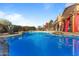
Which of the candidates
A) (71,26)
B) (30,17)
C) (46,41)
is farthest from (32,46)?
(71,26)

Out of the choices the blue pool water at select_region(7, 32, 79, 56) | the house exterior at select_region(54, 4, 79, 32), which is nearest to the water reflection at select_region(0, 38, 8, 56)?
the blue pool water at select_region(7, 32, 79, 56)

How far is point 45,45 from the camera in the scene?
2016 mm

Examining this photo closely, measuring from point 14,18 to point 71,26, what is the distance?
49 centimetres

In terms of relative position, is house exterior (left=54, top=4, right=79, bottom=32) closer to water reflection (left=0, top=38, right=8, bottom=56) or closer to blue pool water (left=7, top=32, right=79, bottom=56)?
blue pool water (left=7, top=32, right=79, bottom=56)

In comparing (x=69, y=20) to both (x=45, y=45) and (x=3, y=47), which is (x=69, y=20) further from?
(x=3, y=47)

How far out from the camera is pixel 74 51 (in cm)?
200

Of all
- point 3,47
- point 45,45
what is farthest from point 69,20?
→ point 3,47

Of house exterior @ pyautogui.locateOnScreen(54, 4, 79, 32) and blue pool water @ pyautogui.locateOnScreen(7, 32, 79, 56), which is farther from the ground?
house exterior @ pyautogui.locateOnScreen(54, 4, 79, 32)

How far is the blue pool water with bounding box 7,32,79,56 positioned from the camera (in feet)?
6.56

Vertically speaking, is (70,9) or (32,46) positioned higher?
(70,9)

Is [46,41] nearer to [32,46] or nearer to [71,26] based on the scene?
[32,46]

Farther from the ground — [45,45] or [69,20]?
[69,20]

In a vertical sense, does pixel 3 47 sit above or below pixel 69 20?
below

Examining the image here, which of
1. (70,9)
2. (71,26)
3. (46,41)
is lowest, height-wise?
(46,41)
